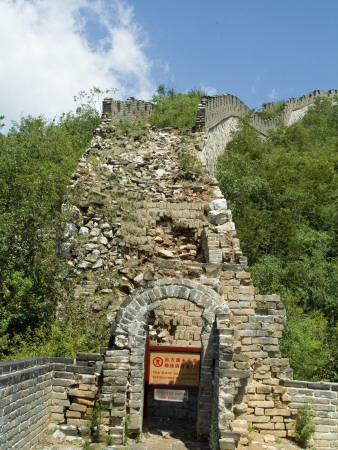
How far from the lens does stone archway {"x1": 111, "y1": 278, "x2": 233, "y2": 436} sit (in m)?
7.88

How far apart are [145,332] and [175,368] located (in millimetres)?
1196

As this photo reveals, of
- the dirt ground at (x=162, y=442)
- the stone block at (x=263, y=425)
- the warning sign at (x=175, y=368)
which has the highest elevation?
the warning sign at (x=175, y=368)

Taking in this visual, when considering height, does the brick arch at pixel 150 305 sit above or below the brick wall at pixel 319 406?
above

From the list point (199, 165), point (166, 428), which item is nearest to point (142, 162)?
point (199, 165)

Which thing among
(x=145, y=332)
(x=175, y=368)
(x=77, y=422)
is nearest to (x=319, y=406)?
(x=175, y=368)

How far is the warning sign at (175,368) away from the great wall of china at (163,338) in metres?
0.04

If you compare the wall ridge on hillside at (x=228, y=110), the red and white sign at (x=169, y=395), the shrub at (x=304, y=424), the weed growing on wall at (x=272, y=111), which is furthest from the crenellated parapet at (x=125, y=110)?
the weed growing on wall at (x=272, y=111)

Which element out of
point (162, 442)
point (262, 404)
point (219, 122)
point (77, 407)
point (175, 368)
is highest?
point (219, 122)

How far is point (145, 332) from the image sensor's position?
8.14 m

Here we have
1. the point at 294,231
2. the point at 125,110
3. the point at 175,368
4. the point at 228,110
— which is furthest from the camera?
the point at 228,110

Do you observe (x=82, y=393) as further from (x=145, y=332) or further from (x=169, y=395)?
(x=169, y=395)

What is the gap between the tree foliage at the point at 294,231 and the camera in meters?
12.9

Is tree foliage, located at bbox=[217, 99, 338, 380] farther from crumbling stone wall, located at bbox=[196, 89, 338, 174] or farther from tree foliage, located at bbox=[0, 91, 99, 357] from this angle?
tree foliage, located at bbox=[0, 91, 99, 357]

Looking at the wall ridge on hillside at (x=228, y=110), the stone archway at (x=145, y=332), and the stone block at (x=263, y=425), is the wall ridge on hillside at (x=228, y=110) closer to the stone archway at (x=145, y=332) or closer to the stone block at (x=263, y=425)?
the stone archway at (x=145, y=332)
